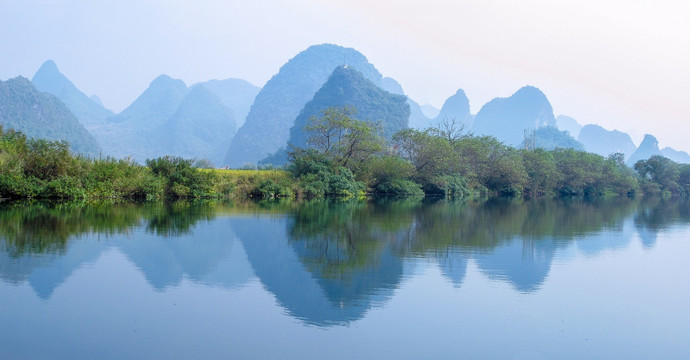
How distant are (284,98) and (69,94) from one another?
2841 inches

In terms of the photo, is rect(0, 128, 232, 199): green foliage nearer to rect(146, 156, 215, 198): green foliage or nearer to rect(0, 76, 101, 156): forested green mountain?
rect(146, 156, 215, 198): green foliage

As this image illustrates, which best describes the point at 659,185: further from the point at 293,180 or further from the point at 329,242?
the point at 329,242

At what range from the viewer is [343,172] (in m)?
36.5

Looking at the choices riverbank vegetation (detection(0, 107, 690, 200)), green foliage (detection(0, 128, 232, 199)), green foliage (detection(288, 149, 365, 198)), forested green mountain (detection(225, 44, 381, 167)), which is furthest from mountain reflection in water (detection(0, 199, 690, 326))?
forested green mountain (detection(225, 44, 381, 167))

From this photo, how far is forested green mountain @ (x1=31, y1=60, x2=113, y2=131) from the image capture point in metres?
162

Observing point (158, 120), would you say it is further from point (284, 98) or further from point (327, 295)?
point (327, 295)

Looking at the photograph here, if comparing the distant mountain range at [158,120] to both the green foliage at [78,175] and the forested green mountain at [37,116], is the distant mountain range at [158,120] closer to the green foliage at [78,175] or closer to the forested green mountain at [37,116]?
the forested green mountain at [37,116]

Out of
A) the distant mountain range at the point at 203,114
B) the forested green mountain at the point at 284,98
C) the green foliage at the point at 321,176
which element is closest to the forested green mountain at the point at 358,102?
the distant mountain range at the point at 203,114

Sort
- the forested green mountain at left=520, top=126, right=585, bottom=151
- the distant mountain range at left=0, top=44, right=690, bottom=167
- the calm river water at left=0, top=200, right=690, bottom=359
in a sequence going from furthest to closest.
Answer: the forested green mountain at left=520, top=126, right=585, bottom=151 < the distant mountain range at left=0, top=44, right=690, bottom=167 < the calm river water at left=0, top=200, right=690, bottom=359

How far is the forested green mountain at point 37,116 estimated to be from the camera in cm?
9675

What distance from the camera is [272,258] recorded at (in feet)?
35.0

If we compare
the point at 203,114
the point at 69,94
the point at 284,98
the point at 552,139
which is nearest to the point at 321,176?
the point at 284,98

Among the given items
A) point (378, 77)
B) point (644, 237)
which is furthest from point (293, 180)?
point (378, 77)

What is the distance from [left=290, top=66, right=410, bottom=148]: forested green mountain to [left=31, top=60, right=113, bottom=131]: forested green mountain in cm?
7405
